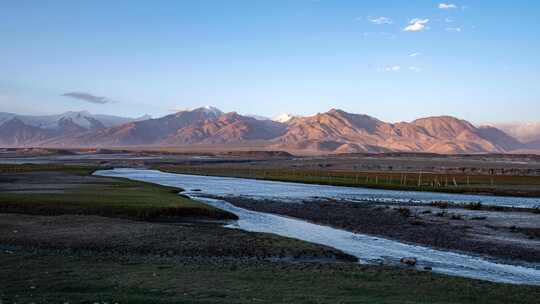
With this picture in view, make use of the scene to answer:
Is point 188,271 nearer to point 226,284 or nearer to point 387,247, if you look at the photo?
point 226,284

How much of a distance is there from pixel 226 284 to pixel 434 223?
24.8 metres

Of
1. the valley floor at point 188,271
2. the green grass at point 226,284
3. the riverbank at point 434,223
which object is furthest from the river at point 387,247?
the green grass at point 226,284

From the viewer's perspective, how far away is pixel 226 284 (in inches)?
746

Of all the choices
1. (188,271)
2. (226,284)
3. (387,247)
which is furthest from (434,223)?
(226,284)

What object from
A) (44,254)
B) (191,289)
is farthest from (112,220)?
(191,289)

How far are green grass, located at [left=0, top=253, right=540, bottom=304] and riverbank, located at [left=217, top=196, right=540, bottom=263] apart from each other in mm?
9960

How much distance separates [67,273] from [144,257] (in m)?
5.17

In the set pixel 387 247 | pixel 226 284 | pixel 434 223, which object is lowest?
pixel 387 247

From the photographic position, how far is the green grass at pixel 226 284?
16.7 meters

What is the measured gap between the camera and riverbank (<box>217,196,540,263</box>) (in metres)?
30.7

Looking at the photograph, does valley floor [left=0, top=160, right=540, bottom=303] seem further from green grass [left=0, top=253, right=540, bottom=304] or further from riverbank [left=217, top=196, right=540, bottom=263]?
riverbank [left=217, top=196, right=540, bottom=263]

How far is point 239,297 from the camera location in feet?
55.3

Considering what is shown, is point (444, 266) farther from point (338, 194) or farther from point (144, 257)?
point (338, 194)

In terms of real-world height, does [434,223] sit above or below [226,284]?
above
